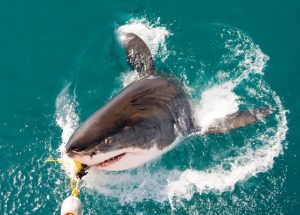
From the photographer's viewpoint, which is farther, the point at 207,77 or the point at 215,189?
the point at 207,77

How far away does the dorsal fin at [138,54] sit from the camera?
689 cm

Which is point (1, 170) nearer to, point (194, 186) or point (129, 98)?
point (129, 98)

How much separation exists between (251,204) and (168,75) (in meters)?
2.05

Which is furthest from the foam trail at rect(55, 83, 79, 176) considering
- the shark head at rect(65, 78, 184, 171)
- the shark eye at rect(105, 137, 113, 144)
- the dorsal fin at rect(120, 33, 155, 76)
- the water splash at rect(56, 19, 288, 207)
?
the shark eye at rect(105, 137, 113, 144)

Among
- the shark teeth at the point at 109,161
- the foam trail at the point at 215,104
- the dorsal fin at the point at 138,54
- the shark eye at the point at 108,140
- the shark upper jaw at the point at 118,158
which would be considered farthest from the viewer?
the dorsal fin at the point at 138,54

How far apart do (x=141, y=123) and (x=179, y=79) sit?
5.94ft

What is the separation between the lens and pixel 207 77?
7219 millimetres

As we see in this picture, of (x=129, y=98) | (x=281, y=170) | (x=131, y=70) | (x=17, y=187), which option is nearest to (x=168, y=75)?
(x=131, y=70)

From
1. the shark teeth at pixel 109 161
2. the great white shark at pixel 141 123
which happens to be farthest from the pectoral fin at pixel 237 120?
the shark teeth at pixel 109 161

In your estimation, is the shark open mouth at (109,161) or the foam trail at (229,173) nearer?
the shark open mouth at (109,161)

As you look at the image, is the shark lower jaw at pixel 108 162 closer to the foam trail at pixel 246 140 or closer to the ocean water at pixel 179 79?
the ocean water at pixel 179 79

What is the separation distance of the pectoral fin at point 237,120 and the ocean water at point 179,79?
4.0 inches

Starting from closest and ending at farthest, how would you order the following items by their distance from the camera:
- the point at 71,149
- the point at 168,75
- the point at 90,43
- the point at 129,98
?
the point at 71,149, the point at 129,98, the point at 168,75, the point at 90,43

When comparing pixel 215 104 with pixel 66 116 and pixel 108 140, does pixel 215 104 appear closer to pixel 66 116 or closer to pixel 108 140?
pixel 66 116
